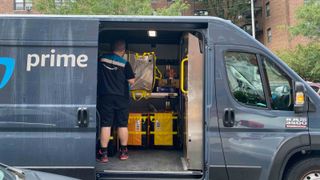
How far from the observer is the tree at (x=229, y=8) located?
4444cm

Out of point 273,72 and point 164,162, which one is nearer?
point 273,72

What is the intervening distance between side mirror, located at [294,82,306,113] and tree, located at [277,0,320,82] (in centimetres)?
1926

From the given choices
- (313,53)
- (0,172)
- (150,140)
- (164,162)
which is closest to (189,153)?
(164,162)

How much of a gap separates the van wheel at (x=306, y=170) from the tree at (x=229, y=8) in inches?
1580

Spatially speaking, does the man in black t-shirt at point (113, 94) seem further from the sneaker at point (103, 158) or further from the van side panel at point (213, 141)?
the van side panel at point (213, 141)

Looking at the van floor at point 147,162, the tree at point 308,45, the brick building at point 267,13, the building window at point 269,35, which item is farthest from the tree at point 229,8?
the van floor at point 147,162

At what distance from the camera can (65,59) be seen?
535 centimetres

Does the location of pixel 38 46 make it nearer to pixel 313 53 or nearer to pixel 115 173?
pixel 115 173

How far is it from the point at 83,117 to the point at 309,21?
69.3 feet

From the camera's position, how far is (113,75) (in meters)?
6.30

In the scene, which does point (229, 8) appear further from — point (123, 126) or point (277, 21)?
point (123, 126)

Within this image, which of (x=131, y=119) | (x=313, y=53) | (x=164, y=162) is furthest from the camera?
(x=313, y=53)

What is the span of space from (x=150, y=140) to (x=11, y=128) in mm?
3193

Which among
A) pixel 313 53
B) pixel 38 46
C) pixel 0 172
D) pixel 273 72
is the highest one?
pixel 313 53
